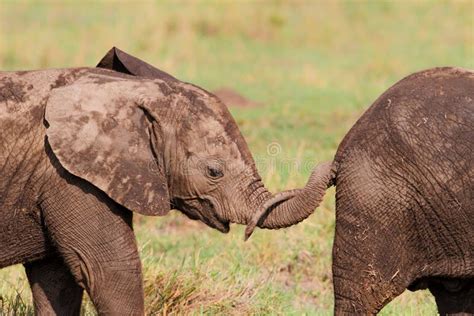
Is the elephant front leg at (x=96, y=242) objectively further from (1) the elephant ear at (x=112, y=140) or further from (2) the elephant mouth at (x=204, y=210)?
(2) the elephant mouth at (x=204, y=210)

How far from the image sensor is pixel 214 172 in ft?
18.6

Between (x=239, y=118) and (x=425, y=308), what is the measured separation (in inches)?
215

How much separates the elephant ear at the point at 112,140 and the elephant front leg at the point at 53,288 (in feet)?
2.42

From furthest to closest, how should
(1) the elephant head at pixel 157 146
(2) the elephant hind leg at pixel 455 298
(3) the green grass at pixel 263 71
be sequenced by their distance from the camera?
(3) the green grass at pixel 263 71 < (2) the elephant hind leg at pixel 455 298 < (1) the elephant head at pixel 157 146

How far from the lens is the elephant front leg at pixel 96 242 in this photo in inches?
→ 218

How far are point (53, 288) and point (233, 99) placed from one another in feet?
23.4

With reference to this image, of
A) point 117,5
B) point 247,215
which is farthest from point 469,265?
point 117,5

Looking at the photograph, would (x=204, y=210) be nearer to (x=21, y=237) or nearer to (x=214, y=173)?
(x=214, y=173)

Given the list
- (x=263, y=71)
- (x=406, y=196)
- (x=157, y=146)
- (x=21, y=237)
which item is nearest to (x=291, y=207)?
(x=406, y=196)

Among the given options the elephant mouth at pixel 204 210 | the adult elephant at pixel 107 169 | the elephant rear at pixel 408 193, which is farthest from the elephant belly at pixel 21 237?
the elephant rear at pixel 408 193

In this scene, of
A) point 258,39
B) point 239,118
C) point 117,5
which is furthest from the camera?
point 117,5

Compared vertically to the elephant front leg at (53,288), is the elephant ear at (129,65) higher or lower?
higher

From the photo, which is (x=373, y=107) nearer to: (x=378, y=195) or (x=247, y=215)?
(x=378, y=195)

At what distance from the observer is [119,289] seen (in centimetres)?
558
